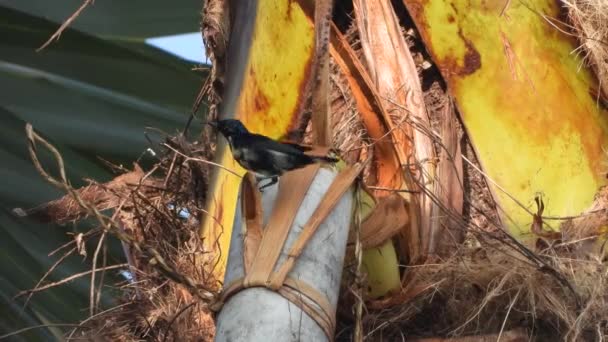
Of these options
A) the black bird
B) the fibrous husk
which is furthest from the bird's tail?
the fibrous husk

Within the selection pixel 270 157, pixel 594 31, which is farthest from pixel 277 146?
pixel 594 31

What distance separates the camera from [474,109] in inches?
74.3

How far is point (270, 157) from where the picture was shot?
152 cm

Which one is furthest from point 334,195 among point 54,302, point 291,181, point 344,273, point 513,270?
point 54,302

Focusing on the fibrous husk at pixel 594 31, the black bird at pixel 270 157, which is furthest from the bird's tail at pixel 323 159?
the fibrous husk at pixel 594 31

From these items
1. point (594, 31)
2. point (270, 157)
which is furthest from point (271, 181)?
point (594, 31)

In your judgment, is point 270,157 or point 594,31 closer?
point 270,157

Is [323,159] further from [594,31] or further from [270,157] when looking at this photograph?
[594,31]

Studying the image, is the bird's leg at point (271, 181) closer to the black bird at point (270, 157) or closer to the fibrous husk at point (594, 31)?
the black bird at point (270, 157)

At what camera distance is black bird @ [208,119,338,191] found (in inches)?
58.7

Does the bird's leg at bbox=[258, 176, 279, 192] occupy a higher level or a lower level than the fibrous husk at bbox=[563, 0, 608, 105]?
lower

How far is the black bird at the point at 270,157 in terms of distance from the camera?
149cm

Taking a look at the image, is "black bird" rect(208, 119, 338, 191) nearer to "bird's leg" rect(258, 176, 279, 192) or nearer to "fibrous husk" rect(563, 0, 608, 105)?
"bird's leg" rect(258, 176, 279, 192)

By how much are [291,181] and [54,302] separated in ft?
6.69
